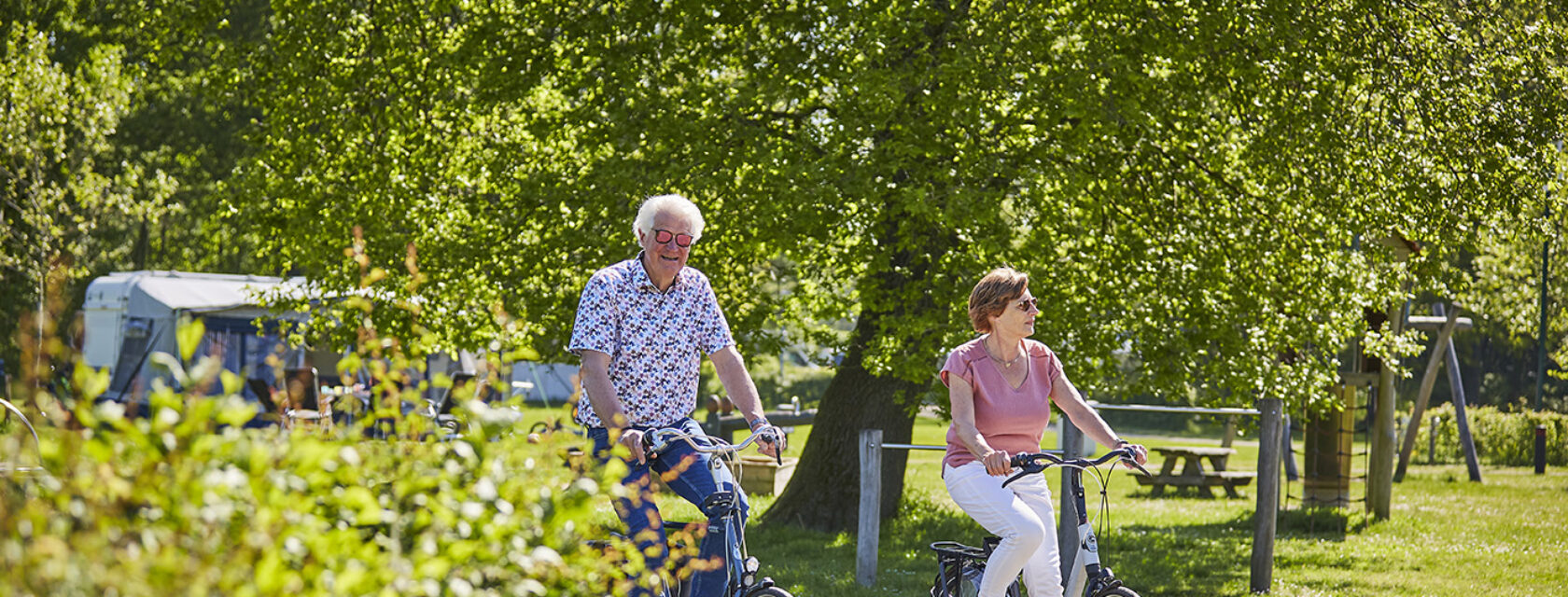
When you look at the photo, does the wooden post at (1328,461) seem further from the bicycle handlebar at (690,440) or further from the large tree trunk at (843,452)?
the bicycle handlebar at (690,440)

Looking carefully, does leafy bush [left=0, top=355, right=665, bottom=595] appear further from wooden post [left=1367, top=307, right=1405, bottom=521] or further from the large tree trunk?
wooden post [left=1367, top=307, right=1405, bottom=521]

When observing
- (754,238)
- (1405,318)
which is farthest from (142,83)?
(1405,318)

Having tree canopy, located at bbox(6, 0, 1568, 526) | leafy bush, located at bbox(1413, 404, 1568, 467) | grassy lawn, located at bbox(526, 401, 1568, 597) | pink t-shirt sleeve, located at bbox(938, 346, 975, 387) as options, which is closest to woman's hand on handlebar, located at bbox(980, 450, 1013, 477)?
pink t-shirt sleeve, located at bbox(938, 346, 975, 387)

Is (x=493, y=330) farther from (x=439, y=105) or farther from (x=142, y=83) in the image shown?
(x=142, y=83)

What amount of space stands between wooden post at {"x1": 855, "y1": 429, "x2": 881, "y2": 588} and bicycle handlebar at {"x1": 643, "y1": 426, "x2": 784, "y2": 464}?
4195 mm

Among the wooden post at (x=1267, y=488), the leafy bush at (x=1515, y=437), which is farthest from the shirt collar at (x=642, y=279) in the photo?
the leafy bush at (x=1515, y=437)

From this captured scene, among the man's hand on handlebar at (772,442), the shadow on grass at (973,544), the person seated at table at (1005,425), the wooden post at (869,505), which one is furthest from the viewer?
the shadow on grass at (973,544)

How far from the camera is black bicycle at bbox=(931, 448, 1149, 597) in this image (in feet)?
16.5

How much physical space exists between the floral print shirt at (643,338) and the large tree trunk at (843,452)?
6614 mm

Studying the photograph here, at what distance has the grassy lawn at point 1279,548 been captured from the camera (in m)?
9.52

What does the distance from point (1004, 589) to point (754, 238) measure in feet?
16.1

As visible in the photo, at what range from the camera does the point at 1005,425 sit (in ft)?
17.4

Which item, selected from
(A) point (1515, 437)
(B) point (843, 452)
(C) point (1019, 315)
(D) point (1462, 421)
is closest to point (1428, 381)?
(D) point (1462, 421)

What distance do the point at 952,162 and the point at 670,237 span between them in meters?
5.12
